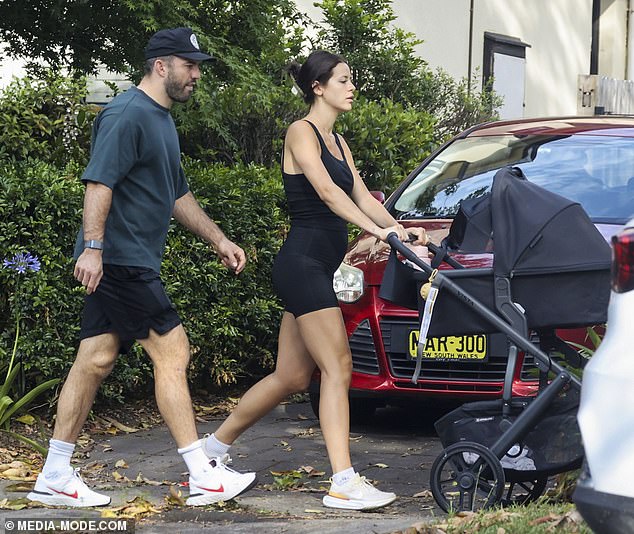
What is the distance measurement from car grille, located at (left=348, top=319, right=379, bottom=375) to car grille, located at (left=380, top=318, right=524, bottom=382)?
0.26 feet

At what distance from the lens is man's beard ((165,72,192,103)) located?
5512 mm

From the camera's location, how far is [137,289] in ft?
17.6

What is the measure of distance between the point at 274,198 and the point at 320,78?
2.68 m

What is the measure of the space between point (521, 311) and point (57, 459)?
2.01m

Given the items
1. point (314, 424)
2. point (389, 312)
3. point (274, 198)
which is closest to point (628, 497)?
point (389, 312)

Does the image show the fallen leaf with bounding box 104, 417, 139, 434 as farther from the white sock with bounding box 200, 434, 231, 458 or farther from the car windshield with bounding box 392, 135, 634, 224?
the car windshield with bounding box 392, 135, 634, 224

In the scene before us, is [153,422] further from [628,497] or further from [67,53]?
[628,497]

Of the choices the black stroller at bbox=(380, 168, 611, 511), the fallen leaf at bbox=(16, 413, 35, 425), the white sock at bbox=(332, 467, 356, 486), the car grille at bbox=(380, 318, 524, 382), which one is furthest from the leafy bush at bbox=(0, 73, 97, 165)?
the black stroller at bbox=(380, 168, 611, 511)

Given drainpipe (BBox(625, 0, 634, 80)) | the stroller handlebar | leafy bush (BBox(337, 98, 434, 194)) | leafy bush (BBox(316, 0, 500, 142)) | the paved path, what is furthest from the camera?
drainpipe (BBox(625, 0, 634, 80))

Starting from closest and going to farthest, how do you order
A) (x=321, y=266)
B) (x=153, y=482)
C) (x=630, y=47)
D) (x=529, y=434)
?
A: (x=529, y=434), (x=321, y=266), (x=153, y=482), (x=630, y=47)

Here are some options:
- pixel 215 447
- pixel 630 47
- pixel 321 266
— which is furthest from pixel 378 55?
pixel 630 47

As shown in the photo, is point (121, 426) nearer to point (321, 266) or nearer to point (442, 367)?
point (442, 367)

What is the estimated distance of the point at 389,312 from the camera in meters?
6.86

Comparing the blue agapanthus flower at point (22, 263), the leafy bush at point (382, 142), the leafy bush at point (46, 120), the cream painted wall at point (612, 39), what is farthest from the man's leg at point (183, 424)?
the cream painted wall at point (612, 39)
